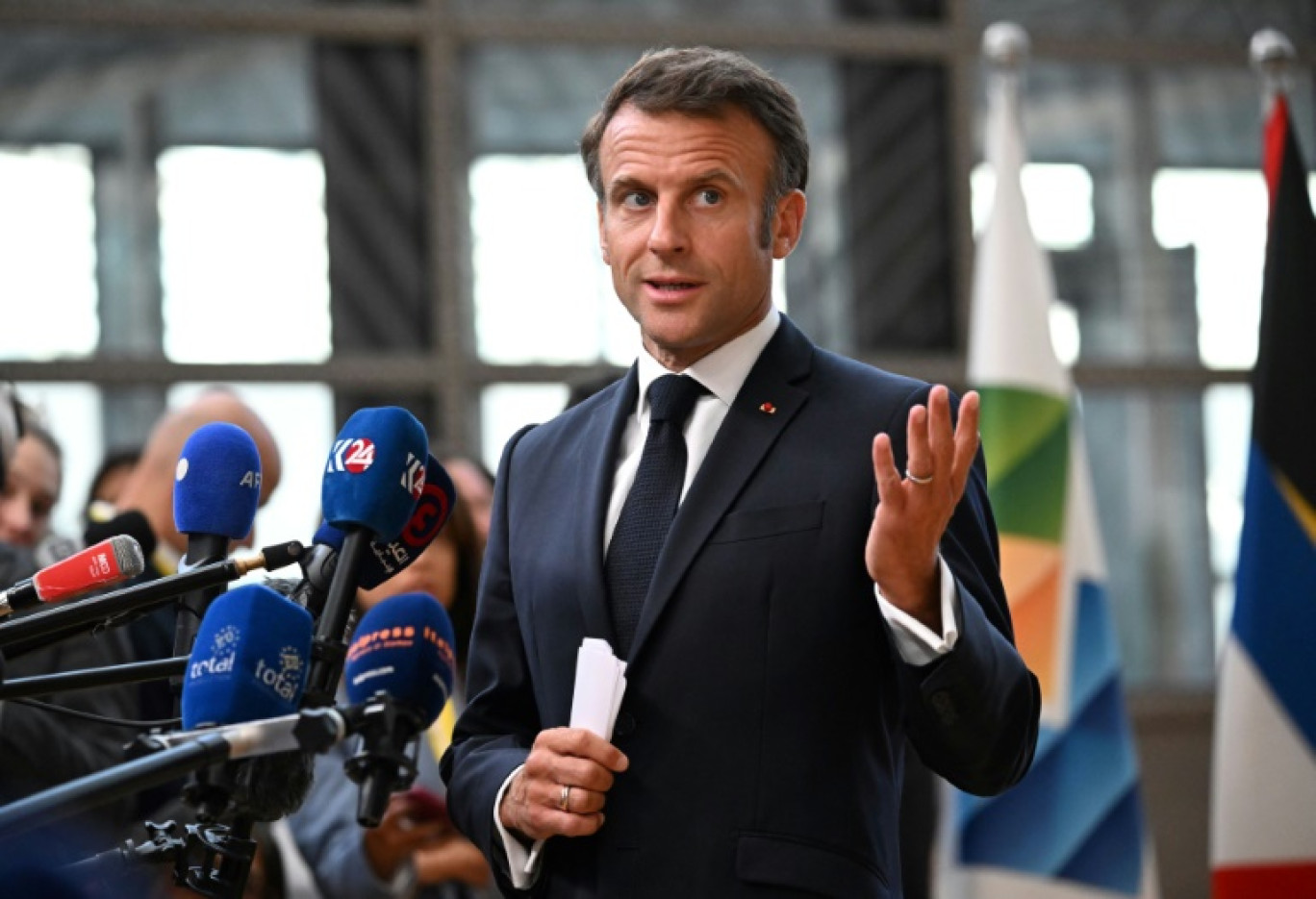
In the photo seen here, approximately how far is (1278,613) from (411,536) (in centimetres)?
299

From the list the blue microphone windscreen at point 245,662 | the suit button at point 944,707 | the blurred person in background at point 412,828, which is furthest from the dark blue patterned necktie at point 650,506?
the blurred person in background at point 412,828

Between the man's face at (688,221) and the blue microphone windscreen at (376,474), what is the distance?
0.31m

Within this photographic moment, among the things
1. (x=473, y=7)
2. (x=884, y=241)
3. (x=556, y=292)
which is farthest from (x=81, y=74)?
(x=884, y=241)

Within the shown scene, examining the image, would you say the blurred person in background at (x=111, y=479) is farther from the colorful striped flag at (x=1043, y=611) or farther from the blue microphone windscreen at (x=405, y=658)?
the blue microphone windscreen at (x=405, y=658)

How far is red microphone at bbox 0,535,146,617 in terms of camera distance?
5.27 feet

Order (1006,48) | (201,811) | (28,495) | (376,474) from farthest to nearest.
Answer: (1006,48), (28,495), (376,474), (201,811)

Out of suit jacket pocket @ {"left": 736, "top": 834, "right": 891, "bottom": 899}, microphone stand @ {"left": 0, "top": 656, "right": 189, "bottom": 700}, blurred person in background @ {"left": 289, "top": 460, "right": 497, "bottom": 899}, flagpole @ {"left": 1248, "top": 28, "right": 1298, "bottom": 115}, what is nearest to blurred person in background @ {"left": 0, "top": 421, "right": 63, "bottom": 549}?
blurred person in background @ {"left": 289, "top": 460, "right": 497, "bottom": 899}

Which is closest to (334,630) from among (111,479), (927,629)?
(927,629)

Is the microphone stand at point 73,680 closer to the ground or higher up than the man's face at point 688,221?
closer to the ground

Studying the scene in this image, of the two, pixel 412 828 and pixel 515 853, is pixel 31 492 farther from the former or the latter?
pixel 515 853

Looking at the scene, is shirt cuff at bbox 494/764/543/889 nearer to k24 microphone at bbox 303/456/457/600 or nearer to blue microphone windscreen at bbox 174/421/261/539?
k24 microphone at bbox 303/456/457/600

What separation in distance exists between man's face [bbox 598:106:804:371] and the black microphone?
0.41 m

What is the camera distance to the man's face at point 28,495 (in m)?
3.81

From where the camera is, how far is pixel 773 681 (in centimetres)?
180
